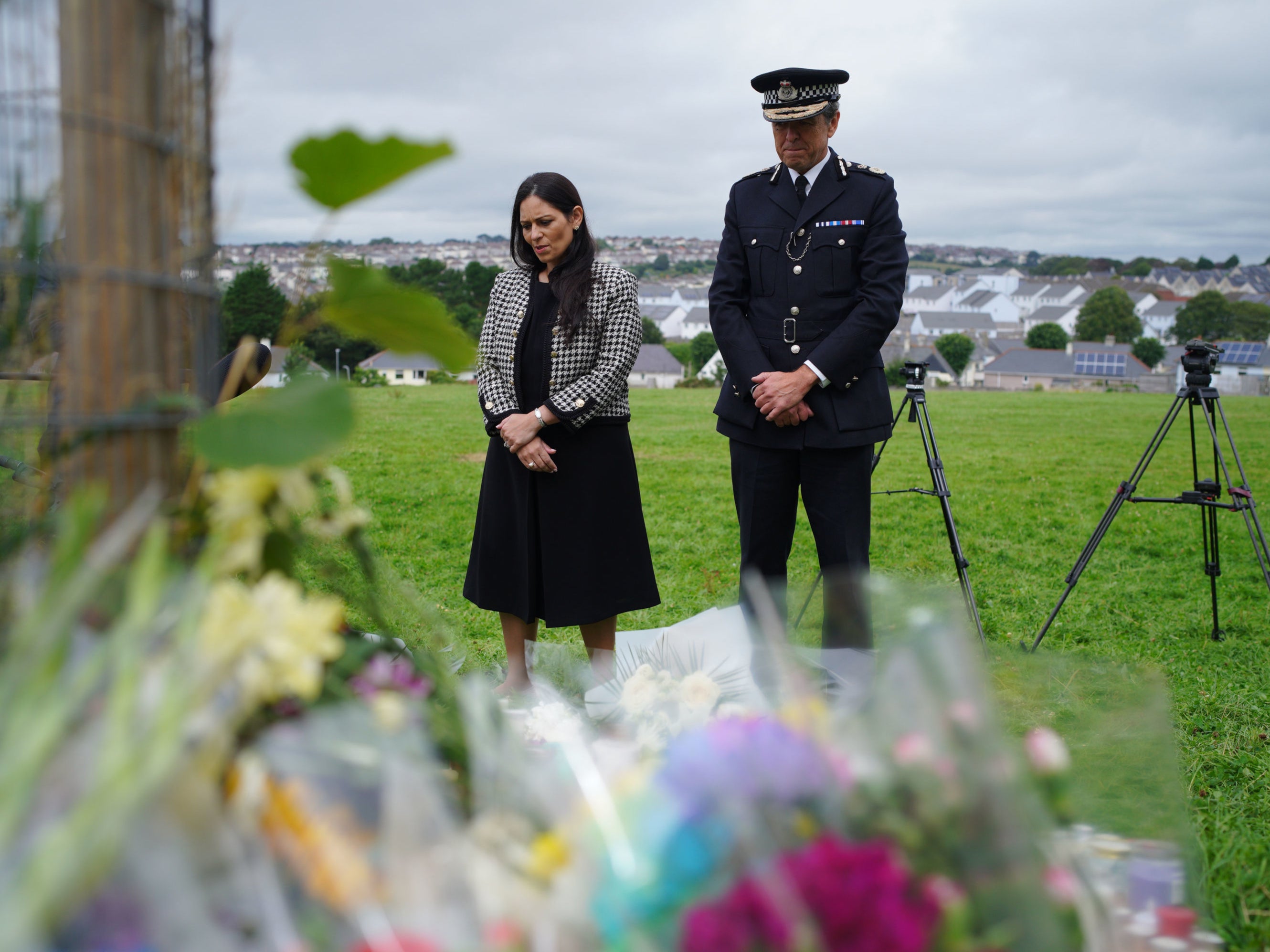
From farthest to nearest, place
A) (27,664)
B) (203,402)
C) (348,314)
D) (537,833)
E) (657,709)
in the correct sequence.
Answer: (657,709) < (203,402) < (348,314) < (537,833) < (27,664)

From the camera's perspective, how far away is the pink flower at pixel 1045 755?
100cm

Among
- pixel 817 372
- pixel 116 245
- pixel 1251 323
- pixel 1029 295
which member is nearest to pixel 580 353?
pixel 817 372

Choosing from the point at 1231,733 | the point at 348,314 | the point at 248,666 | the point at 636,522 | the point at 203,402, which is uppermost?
the point at 348,314

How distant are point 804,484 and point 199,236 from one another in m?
2.41

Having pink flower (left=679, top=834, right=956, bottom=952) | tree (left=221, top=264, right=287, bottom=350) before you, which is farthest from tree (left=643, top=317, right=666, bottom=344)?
pink flower (left=679, top=834, right=956, bottom=952)

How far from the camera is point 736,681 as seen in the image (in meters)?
1.46

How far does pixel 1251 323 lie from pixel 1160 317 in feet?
167

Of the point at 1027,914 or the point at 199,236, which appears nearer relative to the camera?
the point at 1027,914

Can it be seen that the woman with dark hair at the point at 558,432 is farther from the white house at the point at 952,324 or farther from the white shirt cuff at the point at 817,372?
the white house at the point at 952,324

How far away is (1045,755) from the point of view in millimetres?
1003

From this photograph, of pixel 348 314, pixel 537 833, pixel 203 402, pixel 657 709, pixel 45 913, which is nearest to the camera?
pixel 45 913

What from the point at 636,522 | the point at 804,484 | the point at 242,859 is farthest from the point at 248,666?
the point at 804,484

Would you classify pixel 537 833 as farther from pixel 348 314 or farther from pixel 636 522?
Result: pixel 636 522

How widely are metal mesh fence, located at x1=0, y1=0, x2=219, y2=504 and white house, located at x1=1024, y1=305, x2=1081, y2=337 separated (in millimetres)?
113698
